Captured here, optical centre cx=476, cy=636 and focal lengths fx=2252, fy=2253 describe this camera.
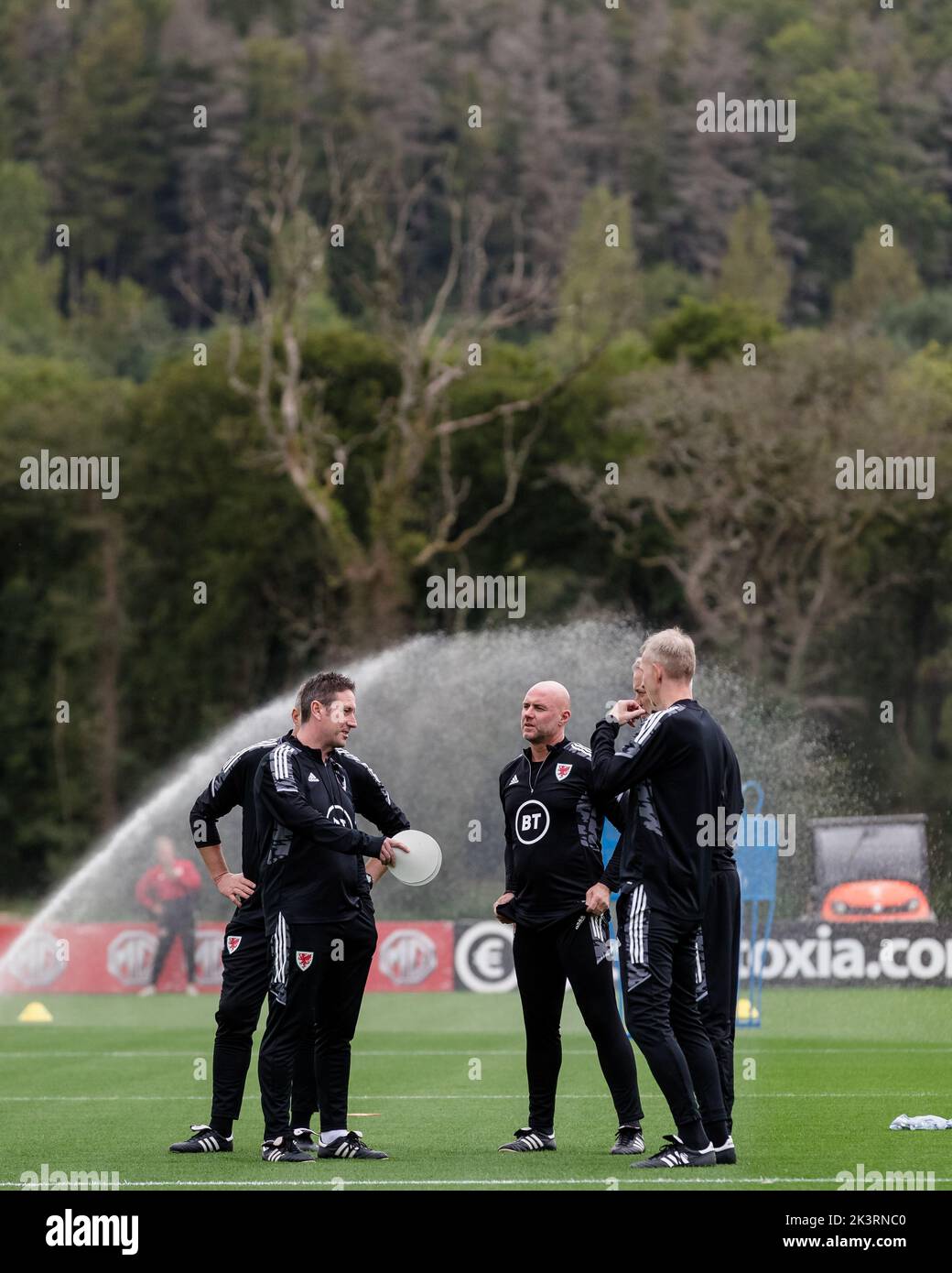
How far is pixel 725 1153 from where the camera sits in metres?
10.1

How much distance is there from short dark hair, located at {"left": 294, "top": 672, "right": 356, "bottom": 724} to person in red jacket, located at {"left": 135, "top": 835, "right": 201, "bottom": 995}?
1725cm

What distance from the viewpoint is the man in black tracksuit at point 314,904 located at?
10562 mm

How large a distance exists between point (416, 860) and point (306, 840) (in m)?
0.53

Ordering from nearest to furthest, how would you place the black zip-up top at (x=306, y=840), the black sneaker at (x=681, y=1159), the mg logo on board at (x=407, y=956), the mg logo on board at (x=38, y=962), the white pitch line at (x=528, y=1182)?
the white pitch line at (x=528, y=1182) < the black sneaker at (x=681, y=1159) < the black zip-up top at (x=306, y=840) < the mg logo on board at (x=407, y=956) < the mg logo on board at (x=38, y=962)

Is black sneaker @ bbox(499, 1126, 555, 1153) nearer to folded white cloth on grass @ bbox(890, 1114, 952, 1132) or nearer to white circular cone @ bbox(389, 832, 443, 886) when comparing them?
white circular cone @ bbox(389, 832, 443, 886)

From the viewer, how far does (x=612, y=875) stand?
34.6ft

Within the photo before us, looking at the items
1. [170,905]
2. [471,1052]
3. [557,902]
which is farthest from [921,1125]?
[170,905]

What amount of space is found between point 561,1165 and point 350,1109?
378 centimetres

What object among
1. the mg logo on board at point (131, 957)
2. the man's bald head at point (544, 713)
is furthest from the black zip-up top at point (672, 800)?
the mg logo on board at point (131, 957)

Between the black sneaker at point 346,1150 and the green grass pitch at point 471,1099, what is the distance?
16cm

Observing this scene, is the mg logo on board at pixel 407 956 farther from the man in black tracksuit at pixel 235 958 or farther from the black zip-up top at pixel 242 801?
the black zip-up top at pixel 242 801

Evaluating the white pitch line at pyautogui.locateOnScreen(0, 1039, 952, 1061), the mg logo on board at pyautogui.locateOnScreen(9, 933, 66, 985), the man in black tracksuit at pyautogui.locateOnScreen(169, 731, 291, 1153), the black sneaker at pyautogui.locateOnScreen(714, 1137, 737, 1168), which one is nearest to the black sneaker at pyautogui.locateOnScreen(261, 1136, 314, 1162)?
the man in black tracksuit at pyautogui.locateOnScreen(169, 731, 291, 1153)

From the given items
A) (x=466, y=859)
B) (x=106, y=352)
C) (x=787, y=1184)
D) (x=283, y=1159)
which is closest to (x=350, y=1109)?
(x=283, y=1159)

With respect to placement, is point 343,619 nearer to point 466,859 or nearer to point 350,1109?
point 466,859
